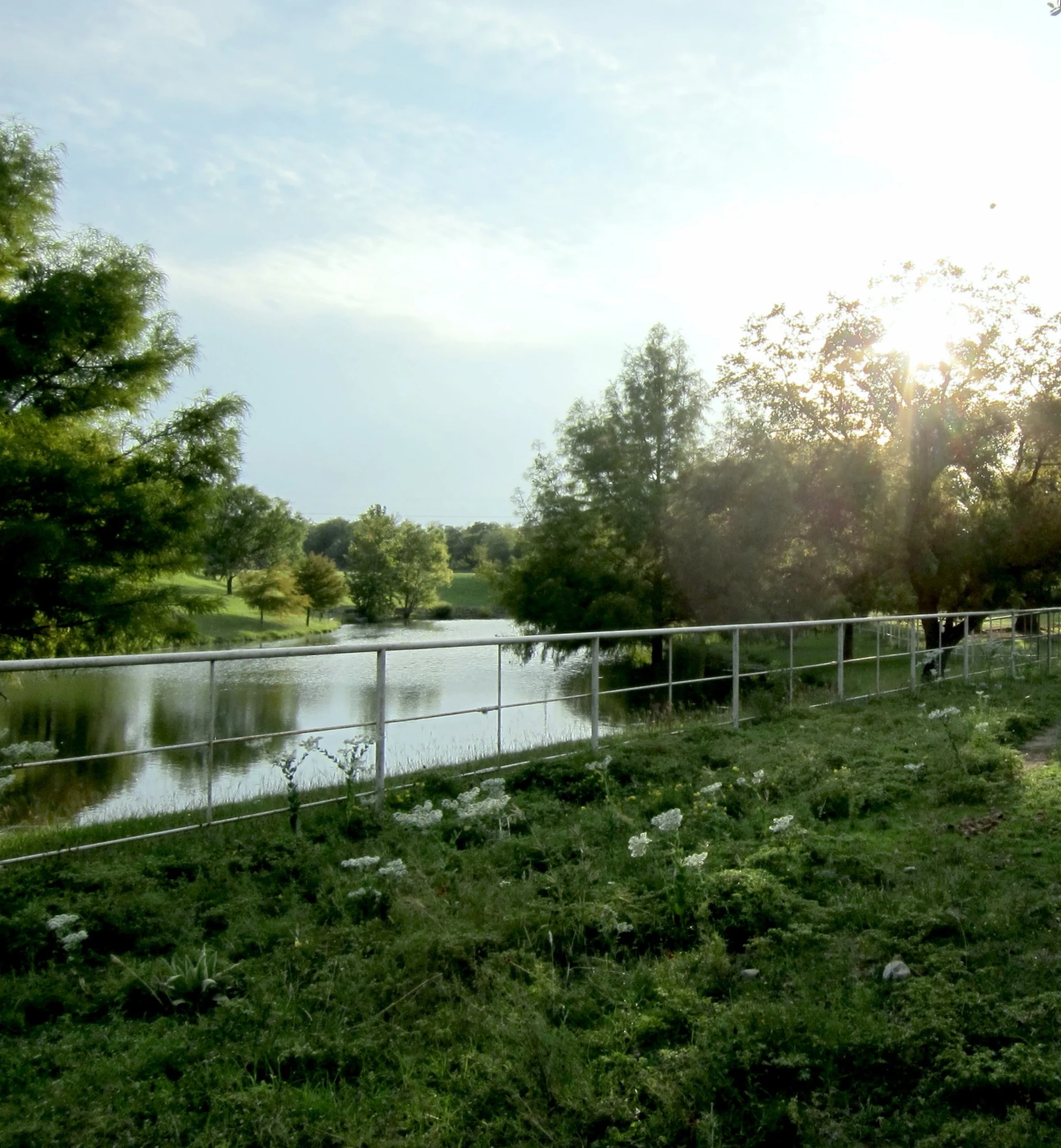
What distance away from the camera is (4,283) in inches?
744

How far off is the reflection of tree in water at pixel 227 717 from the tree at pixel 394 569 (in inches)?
2052

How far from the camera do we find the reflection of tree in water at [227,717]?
7.73 metres

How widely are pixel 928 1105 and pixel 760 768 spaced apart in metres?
5.50

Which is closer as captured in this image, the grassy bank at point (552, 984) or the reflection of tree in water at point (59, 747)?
the grassy bank at point (552, 984)

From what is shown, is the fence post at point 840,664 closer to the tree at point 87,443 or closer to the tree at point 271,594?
the tree at point 87,443

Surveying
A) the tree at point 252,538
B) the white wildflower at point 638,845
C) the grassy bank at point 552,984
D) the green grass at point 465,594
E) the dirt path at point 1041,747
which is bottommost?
the green grass at point 465,594

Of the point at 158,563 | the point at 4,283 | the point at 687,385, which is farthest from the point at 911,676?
the point at 687,385

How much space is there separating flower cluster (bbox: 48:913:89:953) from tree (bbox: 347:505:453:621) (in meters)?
63.2

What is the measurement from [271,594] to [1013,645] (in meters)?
46.0

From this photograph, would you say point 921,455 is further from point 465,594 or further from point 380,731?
point 465,594

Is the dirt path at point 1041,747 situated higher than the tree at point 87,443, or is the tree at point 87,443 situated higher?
the tree at point 87,443

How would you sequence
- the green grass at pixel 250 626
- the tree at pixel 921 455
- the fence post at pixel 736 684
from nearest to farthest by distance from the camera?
→ the fence post at pixel 736 684 → the tree at pixel 921 455 → the green grass at pixel 250 626

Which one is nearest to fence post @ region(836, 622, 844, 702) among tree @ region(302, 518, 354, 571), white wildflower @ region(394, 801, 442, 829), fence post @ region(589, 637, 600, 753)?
fence post @ region(589, 637, 600, 753)

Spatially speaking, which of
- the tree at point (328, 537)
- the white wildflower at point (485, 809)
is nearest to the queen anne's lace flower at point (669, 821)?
the white wildflower at point (485, 809)
